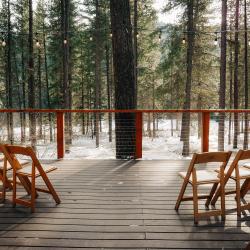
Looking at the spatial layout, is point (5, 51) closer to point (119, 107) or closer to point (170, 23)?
point (170, 23)

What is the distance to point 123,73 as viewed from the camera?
804 cm

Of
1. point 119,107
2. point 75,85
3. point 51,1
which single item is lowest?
point 119,107

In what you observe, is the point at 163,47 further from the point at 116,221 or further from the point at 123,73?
the point at 116,221

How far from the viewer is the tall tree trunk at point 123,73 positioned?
797cm

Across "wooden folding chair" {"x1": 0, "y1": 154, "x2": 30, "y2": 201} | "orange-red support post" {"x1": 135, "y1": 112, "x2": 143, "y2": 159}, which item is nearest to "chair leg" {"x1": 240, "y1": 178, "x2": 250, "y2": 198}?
"wooden folding chair" {"x1": 0, "y1": 154, "x2": 30, "y2": 201}

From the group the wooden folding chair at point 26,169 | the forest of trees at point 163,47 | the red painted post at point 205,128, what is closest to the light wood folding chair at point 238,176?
the wooden folding chair at point 26,169

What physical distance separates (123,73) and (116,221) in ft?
16.0

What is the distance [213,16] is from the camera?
19.4m

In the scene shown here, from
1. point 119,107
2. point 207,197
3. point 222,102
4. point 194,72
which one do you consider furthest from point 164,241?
point 194,72

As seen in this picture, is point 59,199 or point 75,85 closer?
point 59,199

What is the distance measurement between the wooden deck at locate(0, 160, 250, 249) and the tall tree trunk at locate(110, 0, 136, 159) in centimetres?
241

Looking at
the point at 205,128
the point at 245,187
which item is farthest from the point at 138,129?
the point at 245,187

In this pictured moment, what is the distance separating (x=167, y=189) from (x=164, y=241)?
1.89 meters

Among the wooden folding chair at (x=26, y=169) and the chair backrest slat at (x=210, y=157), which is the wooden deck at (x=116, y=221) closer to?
the wooden folding chair at (x=26, y=169)
